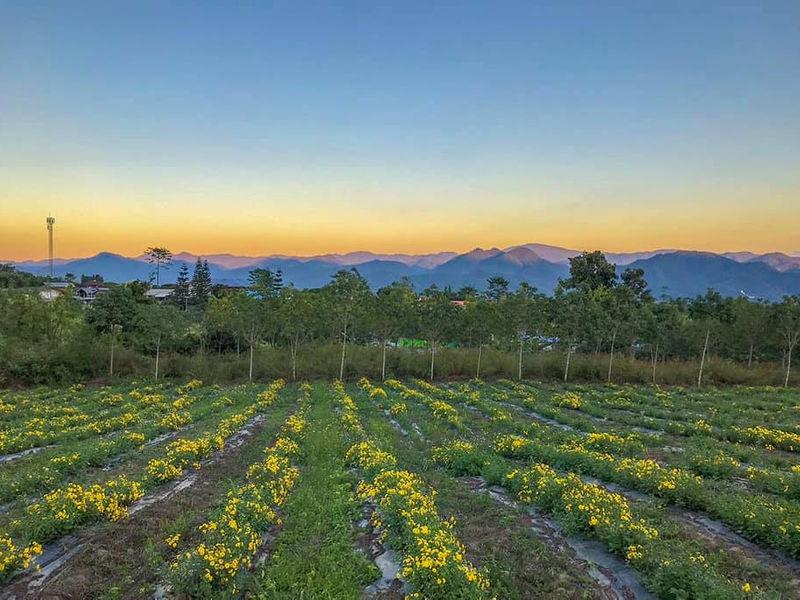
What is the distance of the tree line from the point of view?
36625mm

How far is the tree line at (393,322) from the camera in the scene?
120 ft

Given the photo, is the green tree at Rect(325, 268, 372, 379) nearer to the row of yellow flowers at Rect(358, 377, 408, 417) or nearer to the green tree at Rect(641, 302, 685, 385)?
the row of yellow flowers at Rect(358, 377, 408, 417)

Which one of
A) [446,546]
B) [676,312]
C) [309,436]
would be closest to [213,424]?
[309,436]

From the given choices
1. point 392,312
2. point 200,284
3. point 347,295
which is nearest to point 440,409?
point 347,295

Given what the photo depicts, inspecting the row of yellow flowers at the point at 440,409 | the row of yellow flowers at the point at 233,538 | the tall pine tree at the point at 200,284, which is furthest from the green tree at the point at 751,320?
the tall pine tree at the point at 200,284

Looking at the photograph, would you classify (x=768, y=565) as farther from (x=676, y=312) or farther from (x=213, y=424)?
(x=676, y=312)

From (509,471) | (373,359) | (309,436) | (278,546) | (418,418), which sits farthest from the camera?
(373,359)

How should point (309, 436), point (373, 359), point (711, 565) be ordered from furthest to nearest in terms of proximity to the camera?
1. point (373, 359)
2. point (309, 436)
3. point (711, 565)

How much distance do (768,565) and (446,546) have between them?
5170 millimetres

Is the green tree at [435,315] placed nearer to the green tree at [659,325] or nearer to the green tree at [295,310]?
the green tree at [295,310]

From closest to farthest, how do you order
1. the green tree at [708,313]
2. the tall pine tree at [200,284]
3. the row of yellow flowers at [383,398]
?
1. the row of yellow flowers at [383,398]
2. the green tree at [708,313]
3. the tall pine tree at [200,284]

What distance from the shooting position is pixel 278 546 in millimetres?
8516

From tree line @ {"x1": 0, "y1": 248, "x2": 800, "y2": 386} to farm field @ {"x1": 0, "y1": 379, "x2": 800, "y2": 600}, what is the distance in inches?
743

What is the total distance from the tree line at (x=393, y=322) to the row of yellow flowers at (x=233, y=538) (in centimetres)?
2616
